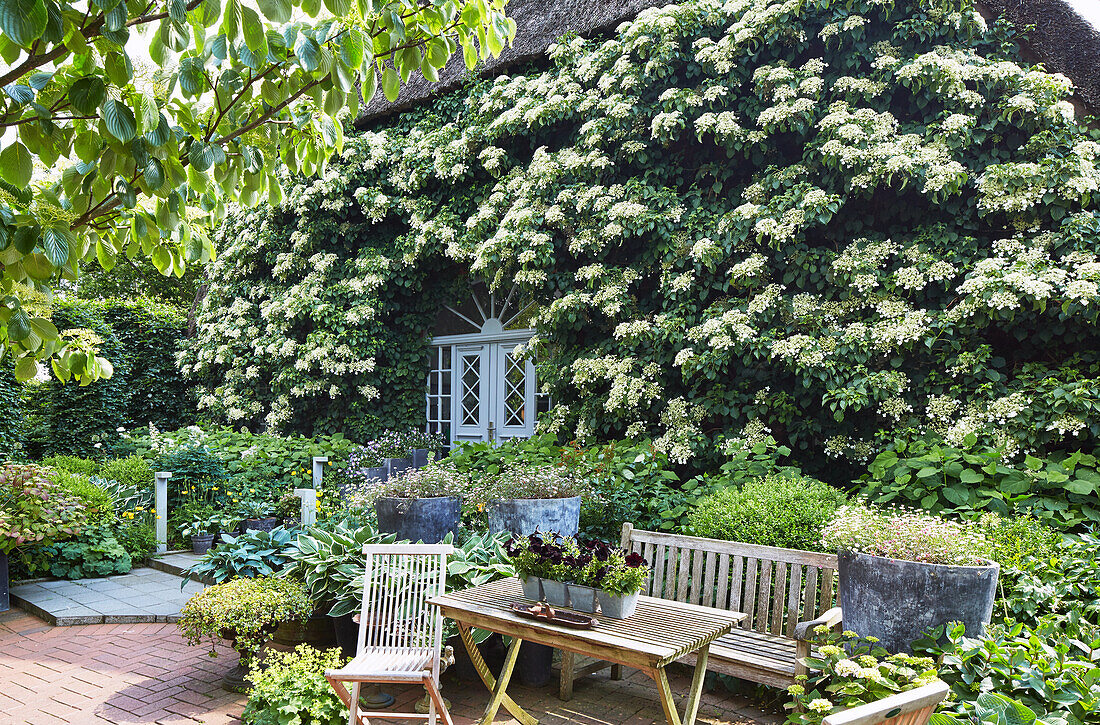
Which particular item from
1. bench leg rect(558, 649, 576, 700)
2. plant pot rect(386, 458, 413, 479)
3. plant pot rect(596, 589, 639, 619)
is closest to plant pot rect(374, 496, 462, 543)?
bench leg rect(558, 649, 576, 700)

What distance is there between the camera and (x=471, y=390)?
32.0ft

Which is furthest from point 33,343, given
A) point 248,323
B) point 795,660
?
point 248,323

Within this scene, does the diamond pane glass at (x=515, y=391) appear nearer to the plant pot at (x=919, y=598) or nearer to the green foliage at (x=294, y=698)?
the green foliage at (x=294, y=698)

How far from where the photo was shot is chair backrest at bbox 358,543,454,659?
351 centimetres

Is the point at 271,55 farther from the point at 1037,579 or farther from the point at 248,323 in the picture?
the point at 248,323

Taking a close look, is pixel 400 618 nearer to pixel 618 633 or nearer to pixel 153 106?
pixel 618 633

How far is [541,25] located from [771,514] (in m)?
6.66

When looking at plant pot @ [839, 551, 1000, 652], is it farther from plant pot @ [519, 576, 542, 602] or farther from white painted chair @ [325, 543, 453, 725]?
white painted chair @ [325, 543, 453, 725]

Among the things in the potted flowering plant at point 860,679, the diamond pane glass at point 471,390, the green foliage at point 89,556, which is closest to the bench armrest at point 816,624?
the potted flowering plant at point 860,679

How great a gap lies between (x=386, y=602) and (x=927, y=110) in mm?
5949

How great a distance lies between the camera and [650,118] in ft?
23.7

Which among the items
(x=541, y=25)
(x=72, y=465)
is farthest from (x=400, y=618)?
(x=541, y=25)

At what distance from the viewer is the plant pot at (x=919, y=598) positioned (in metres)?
2.82

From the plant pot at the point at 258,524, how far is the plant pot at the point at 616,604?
4.87 meters
